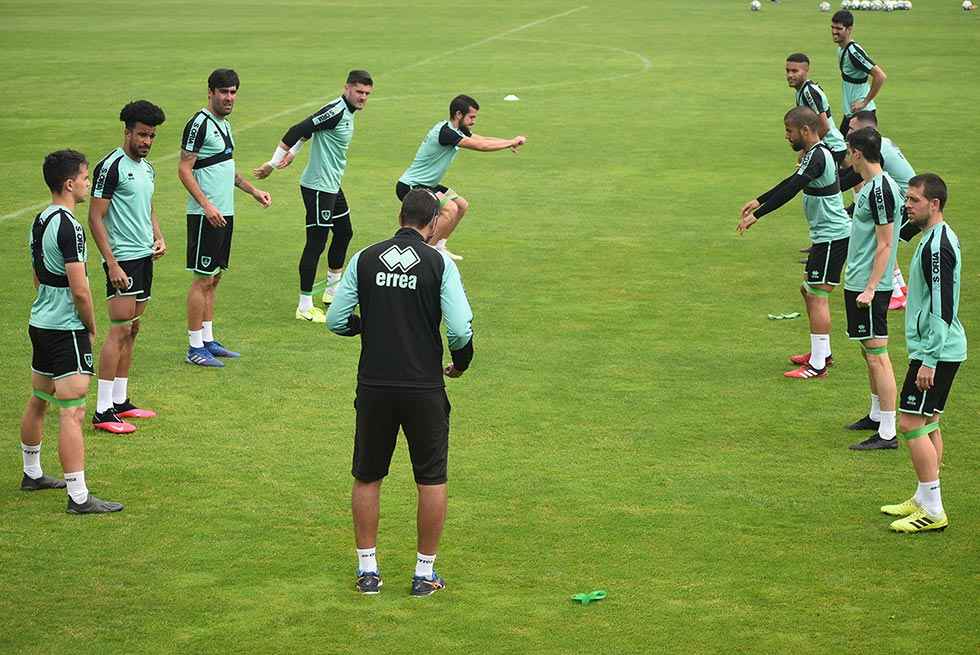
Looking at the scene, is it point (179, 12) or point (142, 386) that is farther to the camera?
point (179, 12)

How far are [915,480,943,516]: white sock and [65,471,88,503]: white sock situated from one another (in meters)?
5.76

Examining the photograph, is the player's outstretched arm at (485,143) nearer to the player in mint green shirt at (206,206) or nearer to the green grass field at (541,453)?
the green grass field at (541,453)

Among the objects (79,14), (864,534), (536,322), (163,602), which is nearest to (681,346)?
(536,322)

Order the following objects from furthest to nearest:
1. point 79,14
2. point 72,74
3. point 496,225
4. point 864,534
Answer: point 79,14 < point 72,74 < point 496,225 < point 864,534

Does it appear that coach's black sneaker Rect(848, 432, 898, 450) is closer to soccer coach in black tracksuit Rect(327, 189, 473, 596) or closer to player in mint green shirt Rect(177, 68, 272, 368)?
soccer coach in black tracksuit Rect(327, 189, 473, 596)

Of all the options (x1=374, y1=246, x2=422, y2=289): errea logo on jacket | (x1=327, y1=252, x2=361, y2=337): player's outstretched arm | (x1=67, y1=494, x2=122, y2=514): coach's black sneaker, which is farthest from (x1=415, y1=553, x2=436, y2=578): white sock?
(x1=67, y1=494, x2=122, y2=514): coach's black sneaker

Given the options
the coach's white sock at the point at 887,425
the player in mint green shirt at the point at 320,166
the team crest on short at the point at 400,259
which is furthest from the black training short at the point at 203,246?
the coach's white sock at the point at 887,425

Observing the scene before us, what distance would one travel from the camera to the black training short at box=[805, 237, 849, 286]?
1302 centimetres

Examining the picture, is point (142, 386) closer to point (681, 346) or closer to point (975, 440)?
point (681, 346)

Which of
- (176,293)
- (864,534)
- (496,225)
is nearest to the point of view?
(864,534)

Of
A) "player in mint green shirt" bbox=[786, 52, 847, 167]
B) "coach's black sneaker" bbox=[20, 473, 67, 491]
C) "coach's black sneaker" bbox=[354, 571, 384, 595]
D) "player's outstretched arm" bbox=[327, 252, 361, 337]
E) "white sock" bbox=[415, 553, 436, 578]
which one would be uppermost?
"player in mint green shirt" bbox=[786, 52, 847, 167]

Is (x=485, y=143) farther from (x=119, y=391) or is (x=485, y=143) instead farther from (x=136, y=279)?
(x=119, y=391)

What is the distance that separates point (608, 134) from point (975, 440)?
17.0 meters

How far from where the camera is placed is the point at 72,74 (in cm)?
3538
